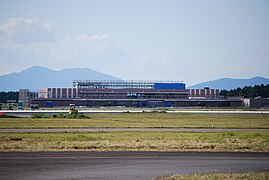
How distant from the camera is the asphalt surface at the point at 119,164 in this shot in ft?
59.4

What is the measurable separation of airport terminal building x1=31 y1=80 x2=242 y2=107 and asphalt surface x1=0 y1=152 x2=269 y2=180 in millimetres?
132043

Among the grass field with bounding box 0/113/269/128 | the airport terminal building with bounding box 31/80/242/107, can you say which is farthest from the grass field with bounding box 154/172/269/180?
the airport terminal building with bounding box 31/80/242/107

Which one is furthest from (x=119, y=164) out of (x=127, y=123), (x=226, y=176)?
(x=127, y=123)

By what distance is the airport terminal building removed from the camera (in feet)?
522

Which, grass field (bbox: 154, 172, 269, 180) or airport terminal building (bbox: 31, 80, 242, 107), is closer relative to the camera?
grass field (bbox: 154, 172, 269, 180)

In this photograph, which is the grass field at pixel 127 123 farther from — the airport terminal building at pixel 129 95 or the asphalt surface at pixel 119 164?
the airport terminal building at pixel 129 95

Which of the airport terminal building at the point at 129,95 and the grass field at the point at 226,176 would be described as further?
the airport terminal building at the point at 129,95

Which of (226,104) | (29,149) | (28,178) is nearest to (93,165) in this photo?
(28,178)

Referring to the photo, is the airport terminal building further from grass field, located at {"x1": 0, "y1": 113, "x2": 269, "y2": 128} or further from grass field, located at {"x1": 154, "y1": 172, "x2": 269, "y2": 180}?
grass field, located at {"x1": 154, "y1": 172, "x2": 269, "y2": 180}

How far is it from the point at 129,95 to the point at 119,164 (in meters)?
150

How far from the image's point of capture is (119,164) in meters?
20.8

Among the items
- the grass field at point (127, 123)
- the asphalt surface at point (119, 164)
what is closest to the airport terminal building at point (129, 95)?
the grass field at point (127, 123)

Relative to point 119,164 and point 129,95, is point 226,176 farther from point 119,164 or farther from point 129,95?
point 129,95

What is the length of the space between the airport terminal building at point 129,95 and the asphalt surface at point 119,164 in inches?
5199
